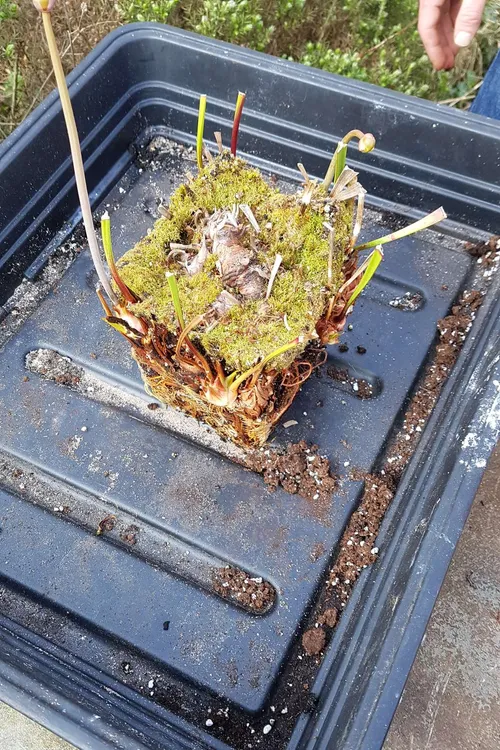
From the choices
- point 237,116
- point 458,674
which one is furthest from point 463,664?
point 237,116

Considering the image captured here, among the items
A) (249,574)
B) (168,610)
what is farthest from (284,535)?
(168,610)

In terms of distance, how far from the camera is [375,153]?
1.15 meters

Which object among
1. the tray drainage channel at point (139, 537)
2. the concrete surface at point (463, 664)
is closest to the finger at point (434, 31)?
the concrete surface at point (463, 664)

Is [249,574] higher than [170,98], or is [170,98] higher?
[170,98]

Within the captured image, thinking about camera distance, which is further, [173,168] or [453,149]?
[173,168]

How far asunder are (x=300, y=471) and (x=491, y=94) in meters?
1.01

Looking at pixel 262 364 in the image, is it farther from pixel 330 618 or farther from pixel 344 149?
pixel 330 618

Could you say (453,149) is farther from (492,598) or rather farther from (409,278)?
(492,598)

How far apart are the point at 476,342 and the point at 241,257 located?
0.54 metres

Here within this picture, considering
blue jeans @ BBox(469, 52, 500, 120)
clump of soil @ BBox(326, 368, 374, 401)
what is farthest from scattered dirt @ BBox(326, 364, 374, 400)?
blue jeans @ BBox(469, 52, 500, 120)

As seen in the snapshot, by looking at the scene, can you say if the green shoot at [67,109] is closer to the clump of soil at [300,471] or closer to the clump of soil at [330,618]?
the clump of soil at [300,471]

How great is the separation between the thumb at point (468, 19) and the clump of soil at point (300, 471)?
73 cm

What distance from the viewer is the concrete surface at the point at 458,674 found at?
1.02m

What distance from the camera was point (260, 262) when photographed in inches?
29.6
